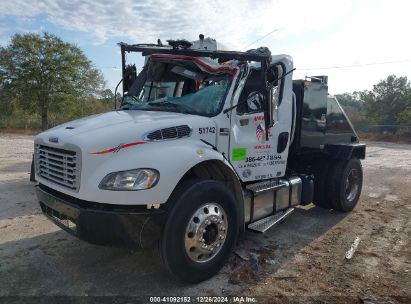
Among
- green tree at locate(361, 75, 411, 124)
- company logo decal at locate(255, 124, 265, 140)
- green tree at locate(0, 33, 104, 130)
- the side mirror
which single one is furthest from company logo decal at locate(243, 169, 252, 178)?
green tree at locate(361, 75, 411, 124)

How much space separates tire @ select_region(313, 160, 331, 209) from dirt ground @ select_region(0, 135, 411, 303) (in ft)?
1.71

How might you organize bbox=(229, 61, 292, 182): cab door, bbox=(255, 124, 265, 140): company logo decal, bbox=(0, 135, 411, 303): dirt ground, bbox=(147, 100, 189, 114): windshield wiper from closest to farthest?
bbox=(0, 135, 411, 303): dirt ground → bbox=(147, 100, 189, 114): windshield wiper → bbox=(229, 61, 292, 182): cab door → bbox=(255, 124, 265, 140): company logo decal

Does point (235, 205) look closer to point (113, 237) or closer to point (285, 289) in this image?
point (285, 289)

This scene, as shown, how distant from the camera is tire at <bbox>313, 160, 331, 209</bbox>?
283 inches

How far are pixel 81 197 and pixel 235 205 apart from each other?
1728 mm

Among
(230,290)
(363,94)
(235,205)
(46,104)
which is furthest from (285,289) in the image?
(363,94)

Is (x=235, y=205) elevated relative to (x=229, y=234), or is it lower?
elevated

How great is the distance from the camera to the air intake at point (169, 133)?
3.85 m

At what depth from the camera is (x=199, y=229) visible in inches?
156

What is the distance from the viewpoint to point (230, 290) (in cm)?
396

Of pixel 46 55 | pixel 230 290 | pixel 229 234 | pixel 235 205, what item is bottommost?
pixel 230 290

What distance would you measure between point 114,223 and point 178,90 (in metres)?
2.31

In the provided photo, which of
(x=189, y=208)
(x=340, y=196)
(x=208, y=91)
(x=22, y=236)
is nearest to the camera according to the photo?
(x=189, y=208)

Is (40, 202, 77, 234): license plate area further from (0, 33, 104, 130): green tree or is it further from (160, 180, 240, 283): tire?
(0, 33, 104, 130): green tree
